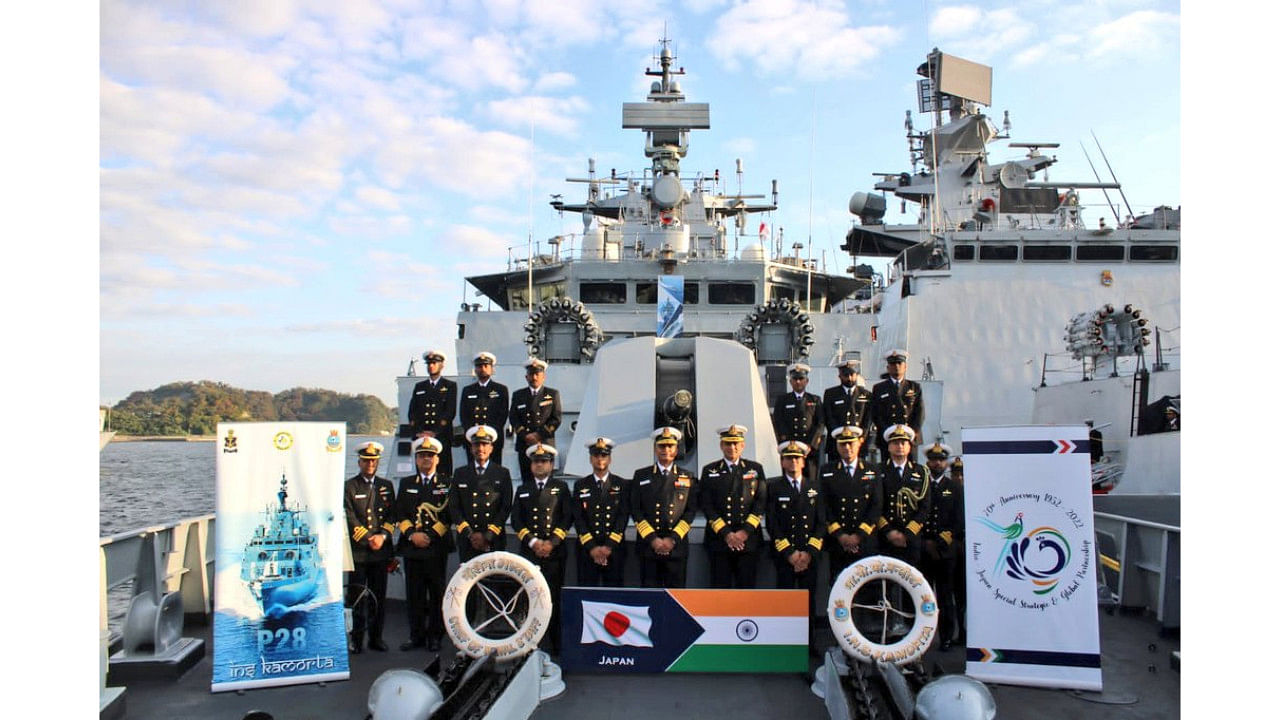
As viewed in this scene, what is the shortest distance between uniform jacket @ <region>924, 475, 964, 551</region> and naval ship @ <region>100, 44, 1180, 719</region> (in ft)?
2.28

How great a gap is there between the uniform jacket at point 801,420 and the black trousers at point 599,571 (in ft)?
5.58

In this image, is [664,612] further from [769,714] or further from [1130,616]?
[1130,616]

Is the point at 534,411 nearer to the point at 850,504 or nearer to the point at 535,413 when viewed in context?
the point at 535,413

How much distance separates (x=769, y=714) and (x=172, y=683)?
3.03 meters

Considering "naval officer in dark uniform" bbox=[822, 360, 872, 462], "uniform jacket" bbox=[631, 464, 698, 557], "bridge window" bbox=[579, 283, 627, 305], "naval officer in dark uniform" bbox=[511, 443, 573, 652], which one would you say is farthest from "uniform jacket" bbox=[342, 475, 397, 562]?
"bridge window" bbox=[579, 283, 627, 305]

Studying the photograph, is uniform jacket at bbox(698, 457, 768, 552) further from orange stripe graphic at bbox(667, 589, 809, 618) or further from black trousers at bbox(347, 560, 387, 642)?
black trousers at bbox(347, 560, 387, 642)

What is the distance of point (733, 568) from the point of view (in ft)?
16.8

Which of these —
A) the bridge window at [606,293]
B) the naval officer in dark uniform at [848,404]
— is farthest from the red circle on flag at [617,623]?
the bridge window at [606,293]

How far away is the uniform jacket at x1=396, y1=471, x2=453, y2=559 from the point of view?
205 inches

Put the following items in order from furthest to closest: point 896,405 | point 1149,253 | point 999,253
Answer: point 1149,253 → point 999,253 → point 896,405

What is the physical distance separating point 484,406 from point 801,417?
7.34 feet

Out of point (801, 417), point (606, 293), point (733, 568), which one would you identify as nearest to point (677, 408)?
point (801, 417)

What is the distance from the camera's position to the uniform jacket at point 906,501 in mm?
5133

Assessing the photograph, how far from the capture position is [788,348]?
9242 mm
